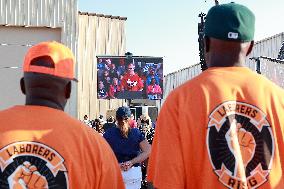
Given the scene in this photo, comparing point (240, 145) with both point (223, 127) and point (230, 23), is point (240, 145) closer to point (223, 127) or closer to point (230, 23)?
point (223, 127)

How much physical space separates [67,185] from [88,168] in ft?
0.38

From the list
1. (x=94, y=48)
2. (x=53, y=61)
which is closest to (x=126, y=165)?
(x=53, y=61)

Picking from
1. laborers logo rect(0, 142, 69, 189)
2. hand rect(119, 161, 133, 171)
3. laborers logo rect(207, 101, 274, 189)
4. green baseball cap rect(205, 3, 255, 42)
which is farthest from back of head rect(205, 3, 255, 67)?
hand rect(119, 161, 133, 171)

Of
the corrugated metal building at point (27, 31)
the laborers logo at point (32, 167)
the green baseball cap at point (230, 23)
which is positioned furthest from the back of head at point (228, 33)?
the corrugated metal building at point (27, 31)

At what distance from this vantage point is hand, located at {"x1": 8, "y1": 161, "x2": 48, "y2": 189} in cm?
217

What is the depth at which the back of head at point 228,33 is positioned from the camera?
7.59 ft

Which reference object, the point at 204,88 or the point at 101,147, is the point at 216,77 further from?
the point at 101,147

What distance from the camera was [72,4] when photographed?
62.4 feet

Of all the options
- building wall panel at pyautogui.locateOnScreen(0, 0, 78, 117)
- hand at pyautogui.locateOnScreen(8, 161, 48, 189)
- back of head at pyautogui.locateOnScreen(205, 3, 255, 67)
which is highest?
building wall panel at pyautogui.locateOnScreen(0, 0, 78, 117)

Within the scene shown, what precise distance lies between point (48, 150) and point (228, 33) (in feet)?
3.15

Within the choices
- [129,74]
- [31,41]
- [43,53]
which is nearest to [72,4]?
[31,41]

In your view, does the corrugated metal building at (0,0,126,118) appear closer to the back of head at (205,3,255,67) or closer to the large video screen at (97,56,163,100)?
the large video screen at (97,56,163,100)

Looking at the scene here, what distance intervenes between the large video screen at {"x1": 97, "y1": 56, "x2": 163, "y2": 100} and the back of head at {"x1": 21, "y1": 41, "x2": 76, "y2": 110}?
15410 mm

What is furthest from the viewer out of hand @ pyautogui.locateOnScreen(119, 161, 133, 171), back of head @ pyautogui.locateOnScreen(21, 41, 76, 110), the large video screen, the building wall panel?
the building wall panel
